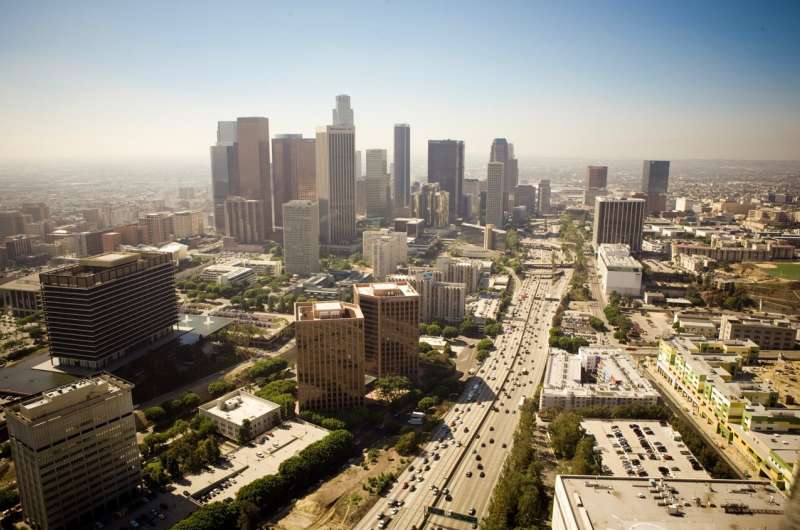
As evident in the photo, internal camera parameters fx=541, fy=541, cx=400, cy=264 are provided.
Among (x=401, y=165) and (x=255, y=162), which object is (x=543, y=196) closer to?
(x=401, y=165)

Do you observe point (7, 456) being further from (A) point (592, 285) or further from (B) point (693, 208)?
(B) point (693, 208)

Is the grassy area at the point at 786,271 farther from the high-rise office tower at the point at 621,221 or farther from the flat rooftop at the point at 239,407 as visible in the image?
the flat rooftop at the point at 239,407

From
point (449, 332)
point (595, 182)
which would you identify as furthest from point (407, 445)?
point (595, 182)

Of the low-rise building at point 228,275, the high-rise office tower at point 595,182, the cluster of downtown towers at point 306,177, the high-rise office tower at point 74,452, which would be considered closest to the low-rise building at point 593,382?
the high-rise office tower at point 74,452

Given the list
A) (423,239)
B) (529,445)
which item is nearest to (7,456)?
(529,445)

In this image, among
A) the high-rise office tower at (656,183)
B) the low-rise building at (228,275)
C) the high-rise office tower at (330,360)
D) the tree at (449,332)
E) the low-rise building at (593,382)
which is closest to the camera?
the high-rise office tower at (330,360)

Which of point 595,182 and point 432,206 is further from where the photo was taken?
point 595,182
